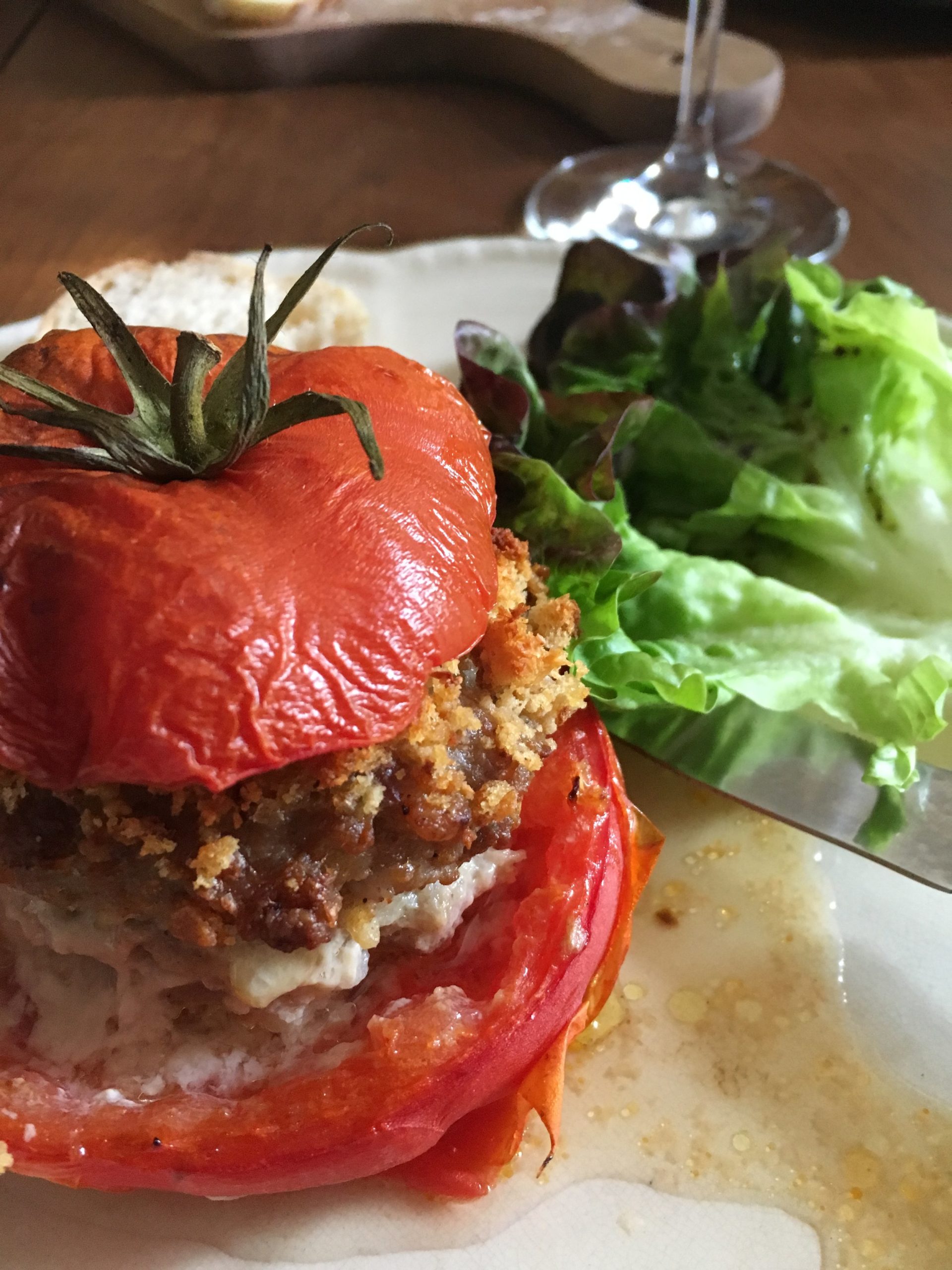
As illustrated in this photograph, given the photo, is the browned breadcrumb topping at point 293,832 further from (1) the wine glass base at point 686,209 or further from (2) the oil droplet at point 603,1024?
(1) the wine glass base at point 686,209

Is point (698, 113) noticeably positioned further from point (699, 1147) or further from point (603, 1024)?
point (699, 1147)

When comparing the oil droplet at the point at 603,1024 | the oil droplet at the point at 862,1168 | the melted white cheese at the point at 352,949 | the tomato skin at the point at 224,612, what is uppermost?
the tomato skin at the point at 224,612

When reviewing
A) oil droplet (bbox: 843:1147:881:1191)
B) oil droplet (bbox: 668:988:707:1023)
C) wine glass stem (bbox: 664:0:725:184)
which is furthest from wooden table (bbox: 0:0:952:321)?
oil droplet (bbox: 843:1147:881:1191)

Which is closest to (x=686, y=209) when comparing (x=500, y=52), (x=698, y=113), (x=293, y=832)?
(x=698, y=113)

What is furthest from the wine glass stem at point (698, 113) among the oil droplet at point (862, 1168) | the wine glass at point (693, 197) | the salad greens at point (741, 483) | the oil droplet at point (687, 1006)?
the oil droplet at point (862, 1168)

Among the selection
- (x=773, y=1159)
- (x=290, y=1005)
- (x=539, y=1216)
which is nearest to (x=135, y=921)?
(x=290, y=1005)

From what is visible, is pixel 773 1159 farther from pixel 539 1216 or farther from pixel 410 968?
pixel 410 968
